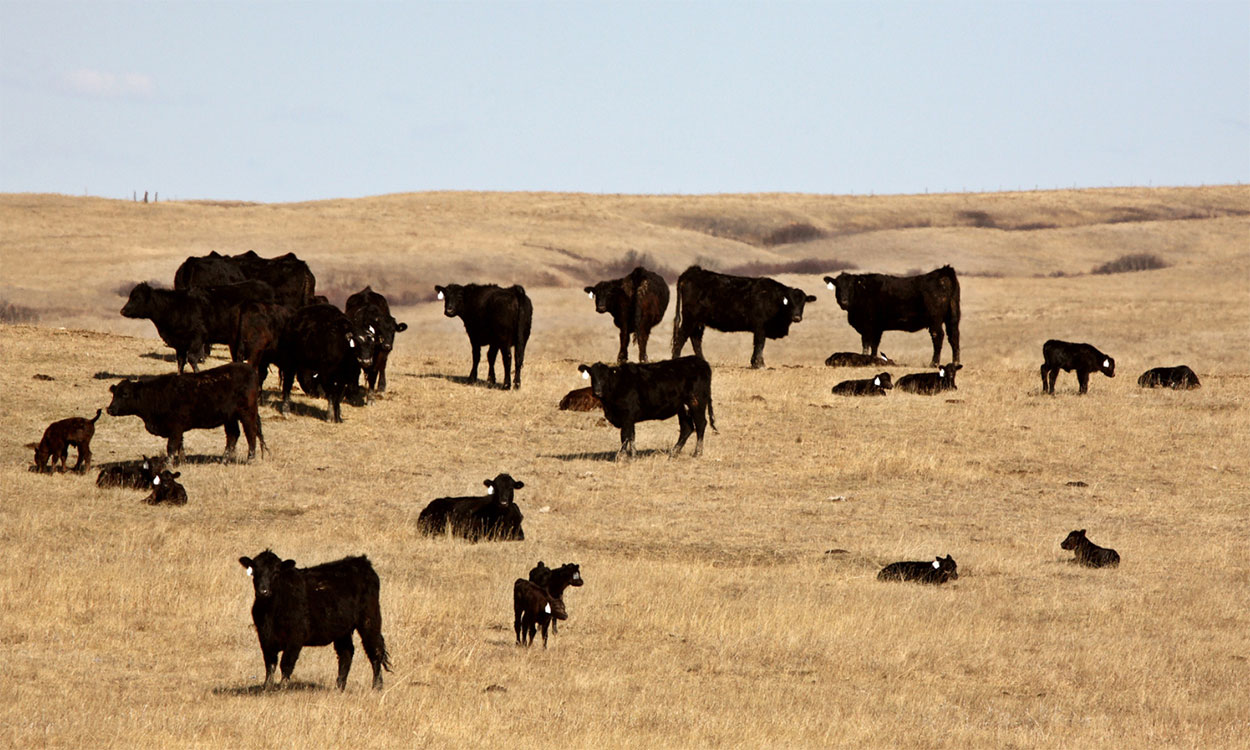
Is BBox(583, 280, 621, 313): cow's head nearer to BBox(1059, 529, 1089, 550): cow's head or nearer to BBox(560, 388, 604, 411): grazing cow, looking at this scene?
BBox(560, 388, 604, 411): grazing cow

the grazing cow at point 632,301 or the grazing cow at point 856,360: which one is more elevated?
the grazing cow at point 632,301

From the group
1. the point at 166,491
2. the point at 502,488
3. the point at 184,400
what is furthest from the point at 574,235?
the point at 502,488

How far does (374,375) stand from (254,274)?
597 centimetres

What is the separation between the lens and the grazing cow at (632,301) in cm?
3038

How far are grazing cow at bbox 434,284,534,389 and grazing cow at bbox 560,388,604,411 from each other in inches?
65.3

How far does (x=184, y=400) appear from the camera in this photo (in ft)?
63.1

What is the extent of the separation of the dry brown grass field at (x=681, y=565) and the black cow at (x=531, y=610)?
0.81ft

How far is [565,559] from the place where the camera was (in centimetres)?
1579

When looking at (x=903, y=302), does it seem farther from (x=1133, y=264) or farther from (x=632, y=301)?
(x=1133, y=264)

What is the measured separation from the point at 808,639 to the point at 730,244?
236 ft

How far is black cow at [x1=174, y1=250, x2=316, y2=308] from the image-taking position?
29266mm

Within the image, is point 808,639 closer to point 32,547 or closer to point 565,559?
point 565,559

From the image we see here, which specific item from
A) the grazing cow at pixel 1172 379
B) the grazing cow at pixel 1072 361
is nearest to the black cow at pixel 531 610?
the grazing cow at pixel 1072 361

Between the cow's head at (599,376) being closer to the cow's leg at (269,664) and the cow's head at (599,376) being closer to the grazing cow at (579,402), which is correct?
the grazing cow at (579,402)
